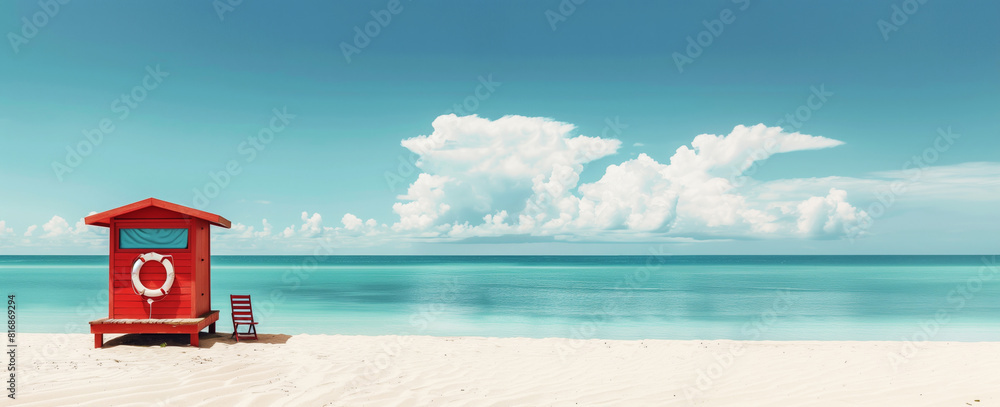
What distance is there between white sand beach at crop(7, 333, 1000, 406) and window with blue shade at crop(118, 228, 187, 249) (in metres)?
1.58

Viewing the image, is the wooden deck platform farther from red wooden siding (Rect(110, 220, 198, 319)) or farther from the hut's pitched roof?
the hut's pitched roof

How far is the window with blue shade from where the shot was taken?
349 inches

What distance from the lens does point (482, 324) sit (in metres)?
16.3

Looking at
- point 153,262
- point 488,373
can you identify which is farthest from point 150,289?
point 488,373

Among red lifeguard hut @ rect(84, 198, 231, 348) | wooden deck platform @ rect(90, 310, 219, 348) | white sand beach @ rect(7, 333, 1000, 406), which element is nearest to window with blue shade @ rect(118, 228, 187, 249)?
red lifeguard hut @ rect(84, 198, 231, 348)

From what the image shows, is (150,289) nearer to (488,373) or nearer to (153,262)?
(153,262)

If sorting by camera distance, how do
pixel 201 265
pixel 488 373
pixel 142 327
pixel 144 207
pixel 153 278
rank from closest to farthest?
pixel 488 373 < pixel 142 327 < pixel 144 207 < pixel 153 278 < pixel 201 265

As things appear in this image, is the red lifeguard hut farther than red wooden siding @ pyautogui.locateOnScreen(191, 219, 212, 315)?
No

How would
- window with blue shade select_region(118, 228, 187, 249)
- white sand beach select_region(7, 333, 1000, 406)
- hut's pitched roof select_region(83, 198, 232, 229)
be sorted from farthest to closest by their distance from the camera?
window with blue shade select_region(118, 228, 187, 249)
hut's pitched roof select_region(83, 198, 232, 229)
white sand beach select_region(7, 333, 1000, 406)

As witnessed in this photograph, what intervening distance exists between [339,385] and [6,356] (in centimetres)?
512

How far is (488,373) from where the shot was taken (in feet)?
23.3

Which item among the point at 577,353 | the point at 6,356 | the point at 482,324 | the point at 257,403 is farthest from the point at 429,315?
the point at 257,403

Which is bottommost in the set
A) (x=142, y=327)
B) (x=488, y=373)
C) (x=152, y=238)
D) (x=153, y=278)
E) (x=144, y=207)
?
(x=488, y=373)

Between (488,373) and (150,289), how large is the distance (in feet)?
19.2
